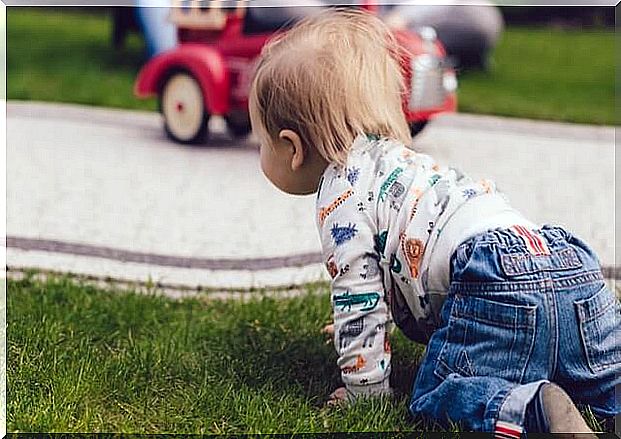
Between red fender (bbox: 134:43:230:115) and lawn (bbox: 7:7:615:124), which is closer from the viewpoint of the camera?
red fender (bbox: 134:43:230:115)

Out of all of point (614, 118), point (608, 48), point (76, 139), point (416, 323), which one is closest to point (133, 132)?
point (76, 139)

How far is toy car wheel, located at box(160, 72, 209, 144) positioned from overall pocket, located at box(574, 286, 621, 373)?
3.05m

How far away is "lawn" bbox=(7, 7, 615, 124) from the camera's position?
6.04 meters

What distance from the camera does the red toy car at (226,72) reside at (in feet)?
15.3

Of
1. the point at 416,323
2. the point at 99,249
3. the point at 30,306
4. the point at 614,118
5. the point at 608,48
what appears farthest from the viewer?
the point at 608,48

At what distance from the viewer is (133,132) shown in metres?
5.14

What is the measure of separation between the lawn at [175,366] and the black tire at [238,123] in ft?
7.50

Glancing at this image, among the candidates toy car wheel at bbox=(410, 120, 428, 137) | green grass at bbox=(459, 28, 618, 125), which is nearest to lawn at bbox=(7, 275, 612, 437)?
toy car wheel at bbox=(410, 120, 428, 137)

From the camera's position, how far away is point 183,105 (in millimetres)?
4852

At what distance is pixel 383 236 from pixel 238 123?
3.05 m

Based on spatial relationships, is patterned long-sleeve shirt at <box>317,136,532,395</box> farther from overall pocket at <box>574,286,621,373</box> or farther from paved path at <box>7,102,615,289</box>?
paved path at <box>7,102,615,289</box>

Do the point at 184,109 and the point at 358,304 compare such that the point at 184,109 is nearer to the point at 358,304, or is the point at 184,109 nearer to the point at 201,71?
the point at 201,71

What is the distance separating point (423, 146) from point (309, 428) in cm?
329

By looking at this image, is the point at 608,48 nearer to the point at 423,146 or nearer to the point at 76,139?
the point at 423,146
